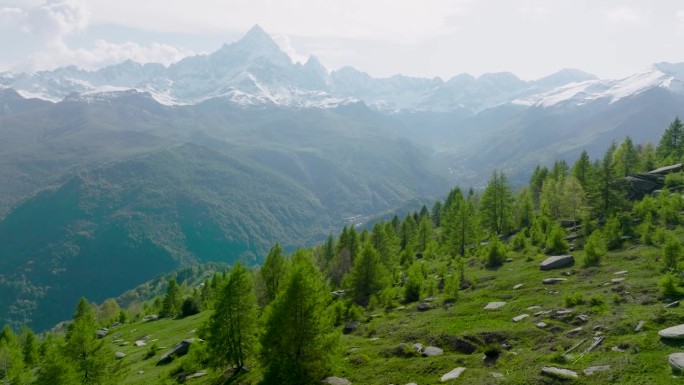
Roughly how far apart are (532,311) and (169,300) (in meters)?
91.1

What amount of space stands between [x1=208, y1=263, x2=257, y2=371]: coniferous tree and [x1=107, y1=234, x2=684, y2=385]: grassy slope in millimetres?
2770

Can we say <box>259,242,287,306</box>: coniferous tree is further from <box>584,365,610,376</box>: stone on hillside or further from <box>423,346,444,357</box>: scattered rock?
<box>584,365,610,376</box>: stone on hillside

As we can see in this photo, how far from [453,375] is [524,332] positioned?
7.72 metres

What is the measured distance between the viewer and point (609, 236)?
2228 inches

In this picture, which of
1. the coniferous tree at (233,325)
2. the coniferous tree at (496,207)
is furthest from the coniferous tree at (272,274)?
the coniferous tree at (496,207)

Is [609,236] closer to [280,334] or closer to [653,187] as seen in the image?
[653,187]

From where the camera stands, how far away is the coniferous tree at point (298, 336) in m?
34.4

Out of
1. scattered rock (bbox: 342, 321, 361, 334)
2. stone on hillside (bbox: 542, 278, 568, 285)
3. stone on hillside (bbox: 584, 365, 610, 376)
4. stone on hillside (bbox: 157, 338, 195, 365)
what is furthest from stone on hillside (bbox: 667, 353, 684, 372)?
stone on hillside (bbox: 157, 338, 195, 365)

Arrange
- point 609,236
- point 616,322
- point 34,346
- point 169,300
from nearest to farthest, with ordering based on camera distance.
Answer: point 616,322
point 609,236
point 34,346
point 169,300

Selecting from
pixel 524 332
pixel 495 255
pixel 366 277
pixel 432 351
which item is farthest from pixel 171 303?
pixel 524 332

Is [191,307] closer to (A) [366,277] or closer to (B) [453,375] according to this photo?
(A) [366,277]

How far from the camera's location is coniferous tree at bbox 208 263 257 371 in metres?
43.4

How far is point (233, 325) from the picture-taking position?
43.8 metres

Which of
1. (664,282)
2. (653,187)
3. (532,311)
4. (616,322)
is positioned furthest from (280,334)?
(653,187)
